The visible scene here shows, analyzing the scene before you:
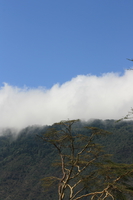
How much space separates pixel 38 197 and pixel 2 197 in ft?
65.5

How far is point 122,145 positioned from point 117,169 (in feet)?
520

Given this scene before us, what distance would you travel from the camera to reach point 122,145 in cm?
17225

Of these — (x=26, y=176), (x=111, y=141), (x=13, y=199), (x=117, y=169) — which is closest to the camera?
(x=117, y=169)

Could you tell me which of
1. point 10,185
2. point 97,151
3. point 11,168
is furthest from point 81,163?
point 11,168

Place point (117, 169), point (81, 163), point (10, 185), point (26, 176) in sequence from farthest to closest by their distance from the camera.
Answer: point (26, 176) < point (10, 185) < point (81, 163) < point (117, 169)

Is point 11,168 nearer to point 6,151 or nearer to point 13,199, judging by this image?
point 6,151

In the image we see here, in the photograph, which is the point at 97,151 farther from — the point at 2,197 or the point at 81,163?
the point at 2,197

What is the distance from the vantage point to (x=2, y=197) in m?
124

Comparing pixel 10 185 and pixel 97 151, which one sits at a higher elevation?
pixel 97 151

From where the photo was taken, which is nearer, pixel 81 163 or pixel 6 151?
pixel 81 163

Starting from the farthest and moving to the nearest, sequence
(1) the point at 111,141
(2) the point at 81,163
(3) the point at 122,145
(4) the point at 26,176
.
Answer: (1) the point at 111,141 → (3) the point at 122,145 → (4) the point at 26,176 → (2) the point at 81,163

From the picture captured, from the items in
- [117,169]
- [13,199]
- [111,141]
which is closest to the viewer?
[117,169]

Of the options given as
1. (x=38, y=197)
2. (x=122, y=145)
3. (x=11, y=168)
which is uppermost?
(x=122, y=145)

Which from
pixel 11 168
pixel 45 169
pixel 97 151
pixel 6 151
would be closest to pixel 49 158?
pixel 45 169
